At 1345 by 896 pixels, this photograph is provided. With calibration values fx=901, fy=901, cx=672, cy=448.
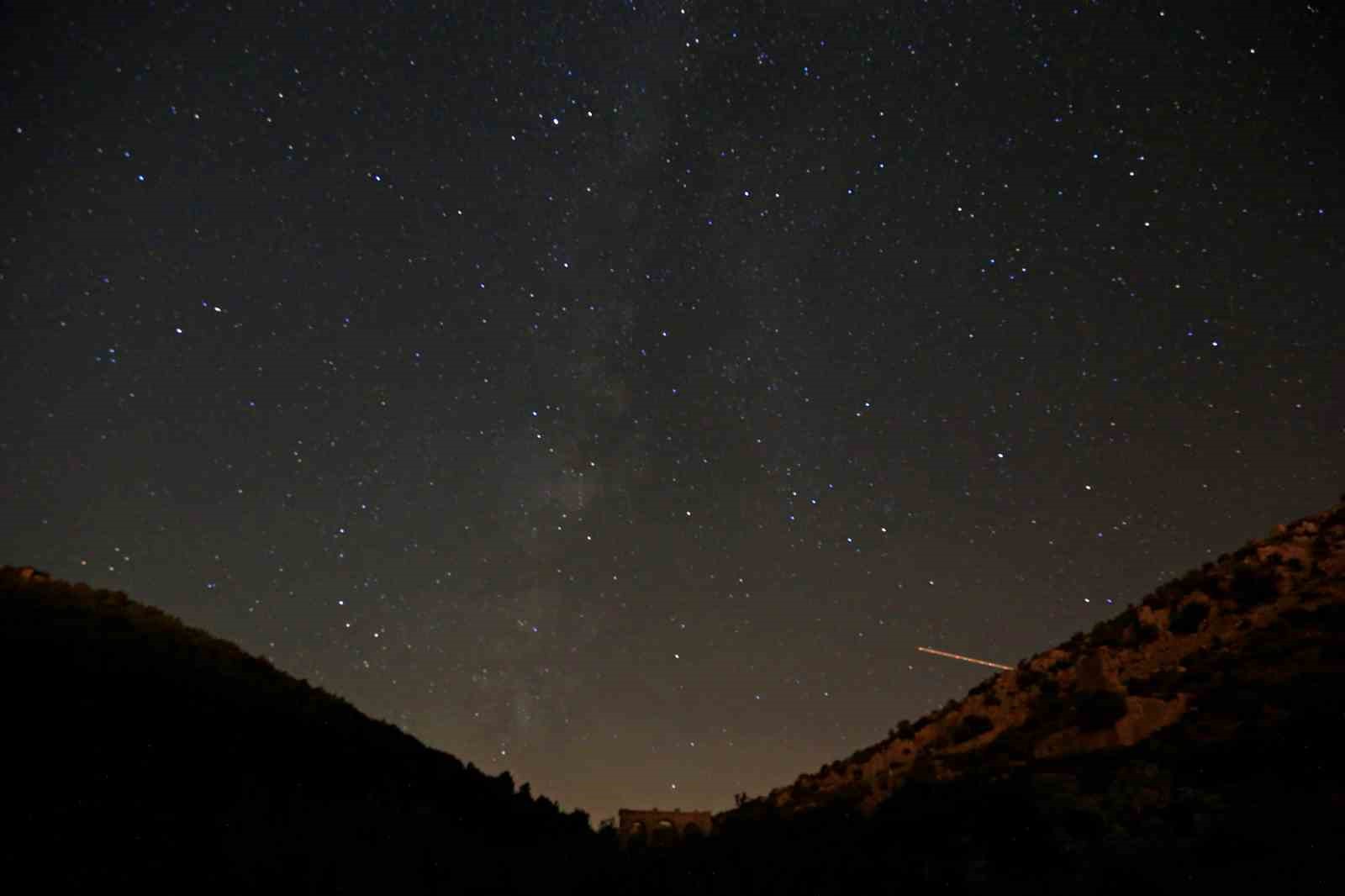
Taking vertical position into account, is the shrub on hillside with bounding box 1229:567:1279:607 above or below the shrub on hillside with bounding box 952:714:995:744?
above

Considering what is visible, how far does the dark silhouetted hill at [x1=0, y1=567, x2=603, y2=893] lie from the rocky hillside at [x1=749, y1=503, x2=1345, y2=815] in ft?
29.6

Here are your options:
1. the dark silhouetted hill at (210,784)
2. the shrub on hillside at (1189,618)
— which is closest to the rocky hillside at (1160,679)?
the shrub on hillside at (1189,618)

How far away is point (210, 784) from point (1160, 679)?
19887 millimetres

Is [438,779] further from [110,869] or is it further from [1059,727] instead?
[1059,727]

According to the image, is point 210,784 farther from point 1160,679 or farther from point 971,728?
point 1160,679

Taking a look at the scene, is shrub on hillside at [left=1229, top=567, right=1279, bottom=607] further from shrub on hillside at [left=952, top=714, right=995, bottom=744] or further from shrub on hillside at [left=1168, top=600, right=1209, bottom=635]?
shrub on hillside at [left=952, top=714, right=995, bottom=744]

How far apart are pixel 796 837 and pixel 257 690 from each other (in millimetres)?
14058

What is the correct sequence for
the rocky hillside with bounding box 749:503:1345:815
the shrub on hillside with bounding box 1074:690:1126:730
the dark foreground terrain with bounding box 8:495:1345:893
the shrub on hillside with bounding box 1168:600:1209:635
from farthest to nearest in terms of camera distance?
1. the shrub on hillside with bounding box 1168:600:1209:635
2. the shrub on hillside with bounding box 1074:690:1126:730
3. the rocky hillside with bounding box 749:503:1345:815
4. the dark foreground terrain with bounding box 8:495:1345:893

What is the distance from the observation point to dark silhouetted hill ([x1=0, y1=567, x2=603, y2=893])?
36.6 ft

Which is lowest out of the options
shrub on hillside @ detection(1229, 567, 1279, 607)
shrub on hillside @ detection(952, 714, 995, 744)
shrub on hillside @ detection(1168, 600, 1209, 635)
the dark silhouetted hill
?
the dark silhouetted hill

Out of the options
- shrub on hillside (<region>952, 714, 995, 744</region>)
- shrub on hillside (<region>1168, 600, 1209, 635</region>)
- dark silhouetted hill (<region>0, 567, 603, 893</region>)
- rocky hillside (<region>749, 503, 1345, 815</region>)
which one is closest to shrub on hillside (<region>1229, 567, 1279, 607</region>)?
rocky hillside (<region>749, 503, 1345, 815</region>)

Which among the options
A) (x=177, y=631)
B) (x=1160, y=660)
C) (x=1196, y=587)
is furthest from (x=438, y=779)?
(x=1196, y=587)

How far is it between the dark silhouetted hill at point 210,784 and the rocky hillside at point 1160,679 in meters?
9.01

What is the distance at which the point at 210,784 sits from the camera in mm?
15281
